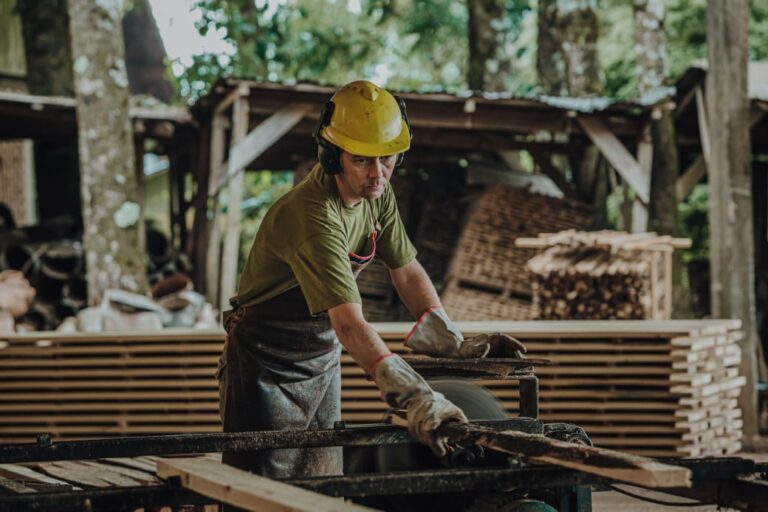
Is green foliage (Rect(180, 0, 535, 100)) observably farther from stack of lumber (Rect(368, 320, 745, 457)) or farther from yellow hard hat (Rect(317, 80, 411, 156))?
yellow hard hat (Rect(317, 80, 411, 156))

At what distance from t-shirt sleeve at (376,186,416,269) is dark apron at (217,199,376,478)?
0.81ft

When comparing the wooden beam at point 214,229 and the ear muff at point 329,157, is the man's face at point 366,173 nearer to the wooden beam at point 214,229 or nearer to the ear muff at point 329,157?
the ear muff at point 329,157

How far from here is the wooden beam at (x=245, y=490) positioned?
9.80 ft

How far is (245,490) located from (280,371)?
147 centimetres

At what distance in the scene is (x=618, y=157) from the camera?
1348cm

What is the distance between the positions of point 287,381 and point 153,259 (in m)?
10.7

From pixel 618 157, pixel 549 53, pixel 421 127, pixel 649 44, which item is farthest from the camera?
pixel 649 44

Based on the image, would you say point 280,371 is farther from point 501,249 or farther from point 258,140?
point 501,249

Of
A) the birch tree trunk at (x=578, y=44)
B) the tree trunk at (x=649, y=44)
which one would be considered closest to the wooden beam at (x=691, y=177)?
the birch tree trunk at (x=578, y=44)

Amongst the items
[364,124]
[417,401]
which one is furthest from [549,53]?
[417,401]

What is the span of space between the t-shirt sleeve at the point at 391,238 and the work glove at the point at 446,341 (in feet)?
0.86

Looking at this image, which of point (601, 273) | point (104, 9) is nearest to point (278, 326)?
point (601, 273)

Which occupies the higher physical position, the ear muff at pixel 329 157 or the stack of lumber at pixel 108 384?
the ear muff at pixel 329 157

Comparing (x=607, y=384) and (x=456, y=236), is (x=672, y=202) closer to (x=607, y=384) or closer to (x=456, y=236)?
(x=456, y=236)
